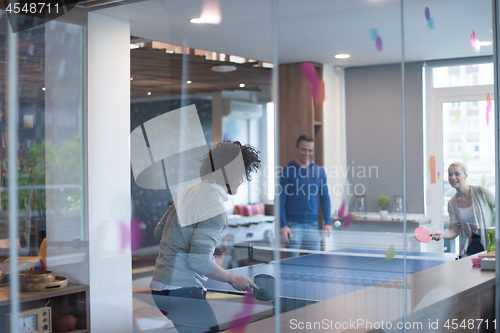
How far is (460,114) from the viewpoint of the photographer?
7.69ft

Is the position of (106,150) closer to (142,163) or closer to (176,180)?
(142,163)

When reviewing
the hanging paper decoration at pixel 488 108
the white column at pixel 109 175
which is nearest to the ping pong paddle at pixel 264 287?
the white column at pixel 109 175

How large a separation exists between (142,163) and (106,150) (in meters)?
0.18

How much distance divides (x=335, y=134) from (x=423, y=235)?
2.05 ft

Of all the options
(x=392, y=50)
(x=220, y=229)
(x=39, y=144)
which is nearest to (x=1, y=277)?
(x=39, y=144)

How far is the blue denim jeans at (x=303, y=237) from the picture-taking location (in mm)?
2227

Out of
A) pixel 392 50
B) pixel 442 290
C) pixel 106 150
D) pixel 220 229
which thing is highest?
pixel 392 50

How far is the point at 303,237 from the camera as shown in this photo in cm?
225

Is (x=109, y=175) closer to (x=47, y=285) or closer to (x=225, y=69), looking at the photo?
(x=47, y=285)

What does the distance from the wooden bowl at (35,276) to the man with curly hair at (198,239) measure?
0.44 metres

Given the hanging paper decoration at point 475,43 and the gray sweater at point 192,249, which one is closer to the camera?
the gray sweater at point 192,249

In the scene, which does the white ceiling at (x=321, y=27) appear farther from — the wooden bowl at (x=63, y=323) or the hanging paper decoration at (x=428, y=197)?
the wooden bowl at (x=63, y=323)

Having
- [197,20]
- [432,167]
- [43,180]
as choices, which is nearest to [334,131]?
[432,167]

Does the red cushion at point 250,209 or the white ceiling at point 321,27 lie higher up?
the white ceiling at point 321,27
